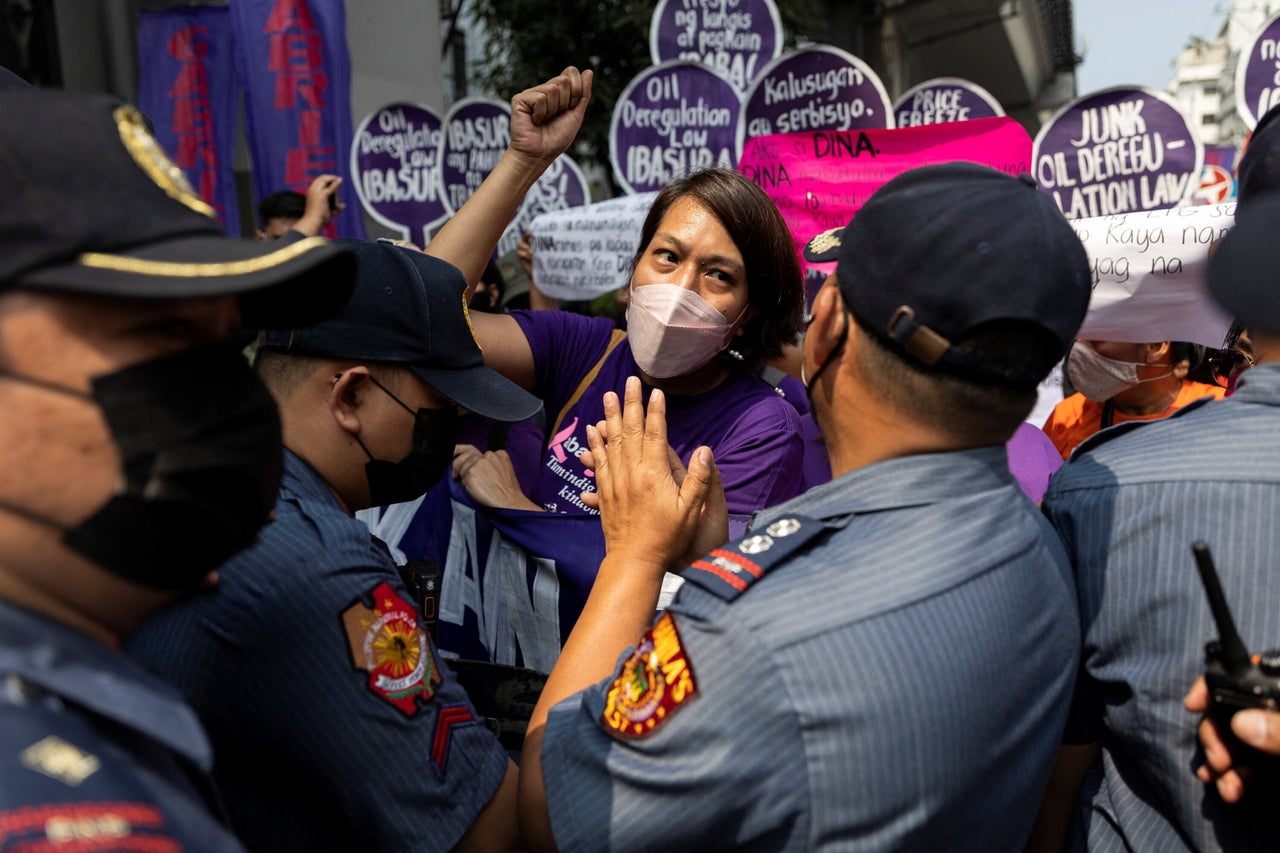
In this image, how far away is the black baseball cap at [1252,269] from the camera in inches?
54.2

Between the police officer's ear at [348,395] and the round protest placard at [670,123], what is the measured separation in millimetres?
4251

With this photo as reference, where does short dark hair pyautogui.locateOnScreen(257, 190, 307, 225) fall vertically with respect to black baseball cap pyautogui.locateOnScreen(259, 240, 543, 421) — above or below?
below

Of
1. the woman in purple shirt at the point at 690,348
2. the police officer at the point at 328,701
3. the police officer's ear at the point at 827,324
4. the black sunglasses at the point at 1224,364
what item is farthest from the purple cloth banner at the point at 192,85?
the police officer's ear at the point at 827,324

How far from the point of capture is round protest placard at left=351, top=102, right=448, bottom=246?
6953mm

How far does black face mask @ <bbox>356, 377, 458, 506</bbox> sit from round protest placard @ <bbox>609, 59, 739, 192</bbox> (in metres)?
→ 4.15

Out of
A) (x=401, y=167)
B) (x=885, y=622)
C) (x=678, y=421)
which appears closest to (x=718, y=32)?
(x=401, y=167)

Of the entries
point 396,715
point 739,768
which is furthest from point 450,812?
point 739,768

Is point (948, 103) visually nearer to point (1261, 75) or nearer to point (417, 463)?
point (1261, 75)

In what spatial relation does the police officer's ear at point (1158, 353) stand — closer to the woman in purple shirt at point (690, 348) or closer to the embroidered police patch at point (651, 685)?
the woman in purple shirt at point (690, 348)

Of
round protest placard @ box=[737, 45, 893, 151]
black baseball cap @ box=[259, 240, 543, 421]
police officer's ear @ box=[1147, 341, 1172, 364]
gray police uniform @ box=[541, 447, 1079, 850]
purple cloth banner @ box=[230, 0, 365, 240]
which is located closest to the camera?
gray police uniform @ box=[541, 447, 1079, 850]

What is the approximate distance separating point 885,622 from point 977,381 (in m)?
0.35

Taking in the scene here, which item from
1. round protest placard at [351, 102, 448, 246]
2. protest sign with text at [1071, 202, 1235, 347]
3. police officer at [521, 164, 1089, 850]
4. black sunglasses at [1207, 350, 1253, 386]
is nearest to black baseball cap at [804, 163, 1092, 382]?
police officer at [521, 164, 1089, 850]

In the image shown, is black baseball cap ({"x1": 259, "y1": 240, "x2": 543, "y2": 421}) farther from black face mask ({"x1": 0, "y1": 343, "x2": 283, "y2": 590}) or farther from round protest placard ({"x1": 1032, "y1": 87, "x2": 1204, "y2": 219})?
round protest placard ({"x1": 1032, "y1": 87, "x2": 1204, "y2": 219})

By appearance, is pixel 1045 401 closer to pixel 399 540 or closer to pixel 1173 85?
pixel 399 540
